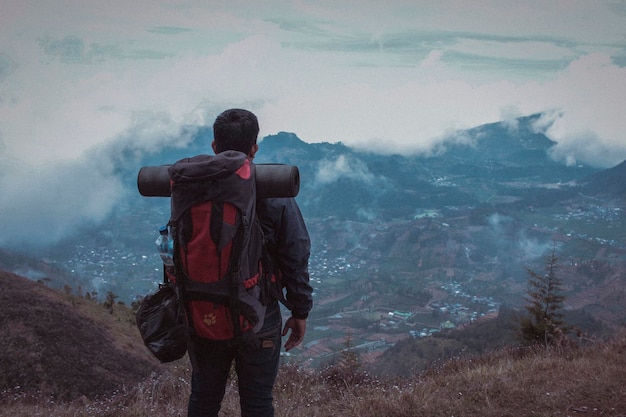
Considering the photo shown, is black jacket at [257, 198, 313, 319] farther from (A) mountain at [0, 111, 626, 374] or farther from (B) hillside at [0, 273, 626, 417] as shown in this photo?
(A) mountain at [0, 111, 626, 374]

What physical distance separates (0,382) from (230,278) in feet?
20.2

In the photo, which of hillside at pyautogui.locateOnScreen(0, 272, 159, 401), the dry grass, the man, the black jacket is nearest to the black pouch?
the man

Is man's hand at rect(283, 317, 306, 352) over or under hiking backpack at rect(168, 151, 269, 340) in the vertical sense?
under

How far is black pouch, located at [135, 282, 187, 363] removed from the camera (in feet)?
8.08

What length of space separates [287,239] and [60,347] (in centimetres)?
741

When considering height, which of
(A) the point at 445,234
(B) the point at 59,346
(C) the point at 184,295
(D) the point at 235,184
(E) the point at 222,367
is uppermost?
(D) the point at 235,184

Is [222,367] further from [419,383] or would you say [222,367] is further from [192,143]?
[192,143]

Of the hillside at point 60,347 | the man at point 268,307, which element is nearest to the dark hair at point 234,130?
the man at point 268,307

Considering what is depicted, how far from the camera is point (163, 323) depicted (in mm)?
2486

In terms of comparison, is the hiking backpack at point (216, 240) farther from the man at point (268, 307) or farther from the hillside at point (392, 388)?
the hillside at point (392, 388)

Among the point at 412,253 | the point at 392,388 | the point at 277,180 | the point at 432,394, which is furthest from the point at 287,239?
the point at 412,253

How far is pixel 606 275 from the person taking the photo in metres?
82.1

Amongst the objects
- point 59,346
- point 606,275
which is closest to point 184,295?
point 59,346

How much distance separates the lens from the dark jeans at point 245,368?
8.04 ft
